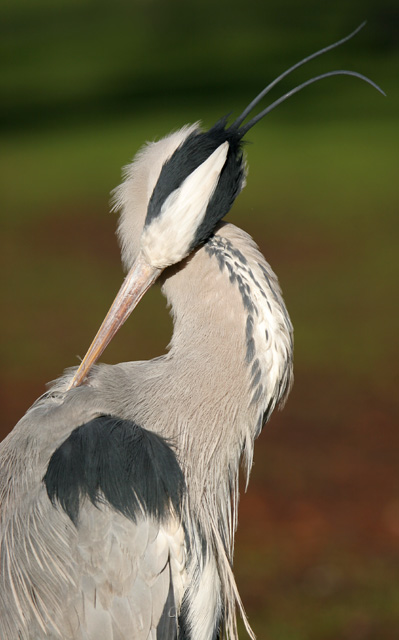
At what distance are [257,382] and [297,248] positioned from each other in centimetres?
685

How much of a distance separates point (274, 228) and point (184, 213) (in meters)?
7.20

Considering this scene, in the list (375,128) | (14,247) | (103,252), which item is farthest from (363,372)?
(375,128)

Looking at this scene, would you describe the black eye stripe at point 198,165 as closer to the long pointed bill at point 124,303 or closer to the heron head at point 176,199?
the heron head at point 176,199

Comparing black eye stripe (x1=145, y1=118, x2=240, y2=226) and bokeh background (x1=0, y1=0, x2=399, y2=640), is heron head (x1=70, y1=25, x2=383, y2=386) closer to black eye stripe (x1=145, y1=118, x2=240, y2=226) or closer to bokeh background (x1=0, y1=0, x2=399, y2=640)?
black eye stripe (x1=145, y1=118, x2=240, y2=226)

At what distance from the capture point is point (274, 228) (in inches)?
365

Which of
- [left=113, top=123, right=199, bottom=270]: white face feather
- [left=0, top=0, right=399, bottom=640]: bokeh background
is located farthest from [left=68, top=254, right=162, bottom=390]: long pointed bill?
[left=0, top=0, right=399, bottom=640]: bokeh background

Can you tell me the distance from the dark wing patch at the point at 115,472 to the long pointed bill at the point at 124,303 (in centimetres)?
17

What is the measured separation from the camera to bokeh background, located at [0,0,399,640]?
4699 millimetres

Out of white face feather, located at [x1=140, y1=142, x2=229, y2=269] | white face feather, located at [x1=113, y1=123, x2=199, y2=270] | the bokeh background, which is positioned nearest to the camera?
white face feather, located at [x1=140, y1=142, x2=229, y2=269]

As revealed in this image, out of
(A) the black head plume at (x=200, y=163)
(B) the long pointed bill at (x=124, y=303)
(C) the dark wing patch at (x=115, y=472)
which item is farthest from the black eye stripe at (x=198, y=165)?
(C) the dark wing patch at (x=115, y=472)

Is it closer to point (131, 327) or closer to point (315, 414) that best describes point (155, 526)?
point (315, 414)

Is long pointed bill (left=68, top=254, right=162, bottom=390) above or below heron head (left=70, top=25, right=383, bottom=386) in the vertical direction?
below

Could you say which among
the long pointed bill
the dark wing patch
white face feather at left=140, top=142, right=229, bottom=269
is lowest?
the dark wing patch

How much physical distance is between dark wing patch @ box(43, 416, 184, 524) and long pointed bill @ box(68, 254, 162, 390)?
166 millimetres
